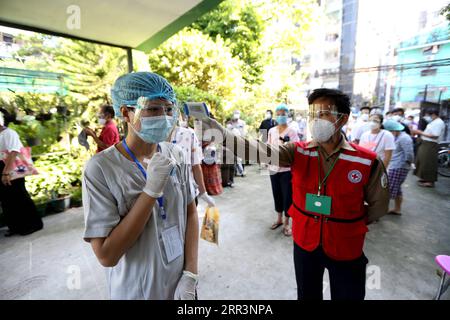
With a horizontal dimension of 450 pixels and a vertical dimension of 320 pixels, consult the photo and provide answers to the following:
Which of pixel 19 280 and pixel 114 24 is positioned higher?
pixel 114 24

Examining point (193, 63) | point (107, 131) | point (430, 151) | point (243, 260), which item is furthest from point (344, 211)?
point (193, 63)

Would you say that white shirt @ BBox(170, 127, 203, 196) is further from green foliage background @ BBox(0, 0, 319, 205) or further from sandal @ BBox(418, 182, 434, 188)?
sandal @ BBox(418, 182, 434, 188)

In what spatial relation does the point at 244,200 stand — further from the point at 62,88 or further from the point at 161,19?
the point at 62,88

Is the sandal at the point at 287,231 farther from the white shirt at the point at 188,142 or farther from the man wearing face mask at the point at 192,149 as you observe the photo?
the white shirt at the point at 188,142

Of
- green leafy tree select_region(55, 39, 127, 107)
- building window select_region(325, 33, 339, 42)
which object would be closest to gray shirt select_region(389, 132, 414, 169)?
green leafy tree select_region(55, 39, 127, 107)

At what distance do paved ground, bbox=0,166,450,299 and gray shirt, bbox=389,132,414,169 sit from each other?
0.92 m

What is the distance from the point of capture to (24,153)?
3.60 meters

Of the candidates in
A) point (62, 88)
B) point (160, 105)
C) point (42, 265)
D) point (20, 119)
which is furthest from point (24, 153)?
point (160, 105)

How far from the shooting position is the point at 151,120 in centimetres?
118

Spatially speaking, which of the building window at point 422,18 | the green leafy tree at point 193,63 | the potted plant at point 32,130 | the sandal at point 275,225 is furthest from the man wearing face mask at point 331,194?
the building window at point 422,18

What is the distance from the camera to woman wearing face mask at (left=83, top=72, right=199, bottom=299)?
3.20 ft

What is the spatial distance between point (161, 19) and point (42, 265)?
3.57m

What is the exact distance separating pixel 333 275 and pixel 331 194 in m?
0.53

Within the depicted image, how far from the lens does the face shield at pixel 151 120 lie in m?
1.17
